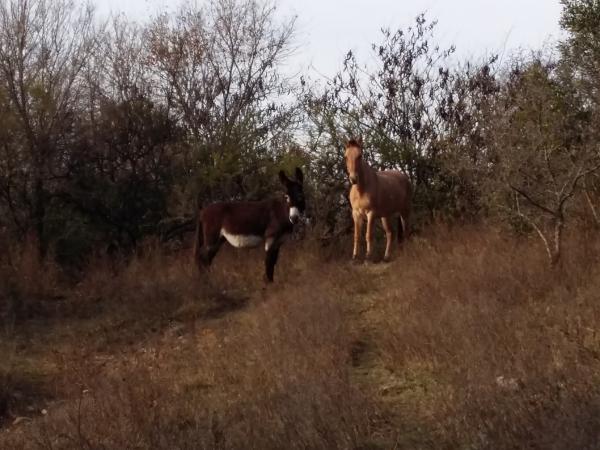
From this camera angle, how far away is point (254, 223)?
13.8 metres

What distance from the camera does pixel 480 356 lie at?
290 inches

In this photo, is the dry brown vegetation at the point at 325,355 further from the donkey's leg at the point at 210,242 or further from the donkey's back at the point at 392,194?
the donkey's back at the point at 392,194

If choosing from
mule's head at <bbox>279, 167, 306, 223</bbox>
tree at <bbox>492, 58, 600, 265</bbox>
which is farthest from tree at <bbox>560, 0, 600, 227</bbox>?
mule's head at <bbox>279, 167, 306, 223</bbox>

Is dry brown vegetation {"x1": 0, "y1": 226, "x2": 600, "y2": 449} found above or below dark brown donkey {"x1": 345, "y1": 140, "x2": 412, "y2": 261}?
below

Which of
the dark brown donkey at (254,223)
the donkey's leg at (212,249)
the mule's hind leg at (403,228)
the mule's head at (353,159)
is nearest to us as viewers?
the dark brown donkey at (254,223)

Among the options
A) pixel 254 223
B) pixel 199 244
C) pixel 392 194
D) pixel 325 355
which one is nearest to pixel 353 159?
pixel 392 194

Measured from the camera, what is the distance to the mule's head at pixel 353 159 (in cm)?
1401

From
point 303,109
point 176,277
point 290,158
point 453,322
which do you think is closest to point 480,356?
point 453,322

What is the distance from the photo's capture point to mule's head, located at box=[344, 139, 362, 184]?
1401cm

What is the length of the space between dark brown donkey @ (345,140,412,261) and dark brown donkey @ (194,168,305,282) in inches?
38.7

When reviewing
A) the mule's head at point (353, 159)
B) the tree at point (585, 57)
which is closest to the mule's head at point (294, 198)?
the mule's head at point (353, 159)

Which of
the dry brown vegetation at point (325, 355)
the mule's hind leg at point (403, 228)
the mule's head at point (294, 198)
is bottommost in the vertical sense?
the dry brown vegetation at point (325, 355)

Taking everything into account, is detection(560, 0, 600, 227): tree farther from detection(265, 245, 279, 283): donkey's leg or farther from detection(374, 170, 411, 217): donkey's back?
detection(265, 245, 279, 283): donkey's leg

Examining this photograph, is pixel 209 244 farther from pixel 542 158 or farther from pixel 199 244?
pixel 542 158
